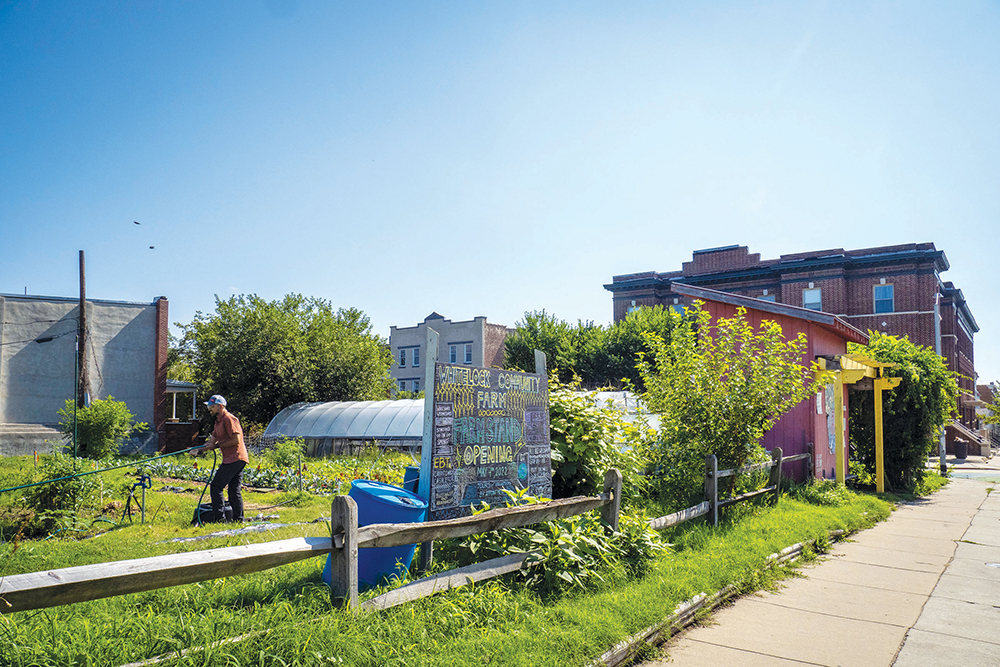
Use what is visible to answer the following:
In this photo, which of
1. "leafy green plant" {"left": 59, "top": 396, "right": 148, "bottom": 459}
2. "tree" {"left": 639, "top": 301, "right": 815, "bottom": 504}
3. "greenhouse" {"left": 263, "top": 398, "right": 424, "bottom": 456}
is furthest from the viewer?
"greenhouse" {"left": 263, "top": 398, "right": 424, "bottom": 456}

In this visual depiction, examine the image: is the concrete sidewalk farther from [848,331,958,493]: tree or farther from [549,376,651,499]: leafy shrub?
[848,331,958,493]: tree

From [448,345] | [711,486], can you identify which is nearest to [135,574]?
[711,486]

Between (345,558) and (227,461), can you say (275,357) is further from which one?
(345,558)

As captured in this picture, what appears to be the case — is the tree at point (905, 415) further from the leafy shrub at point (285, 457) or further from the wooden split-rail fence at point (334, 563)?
the leafy shrub at point (285, 457)

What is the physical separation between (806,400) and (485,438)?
10347mm

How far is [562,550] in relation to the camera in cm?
601

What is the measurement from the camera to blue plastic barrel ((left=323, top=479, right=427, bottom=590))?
17.2 feet

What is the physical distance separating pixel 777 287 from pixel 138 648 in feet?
143

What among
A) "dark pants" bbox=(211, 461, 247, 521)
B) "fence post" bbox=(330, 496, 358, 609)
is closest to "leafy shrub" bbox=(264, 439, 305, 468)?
"dark pants" bbox=(211, 461, 247, 521)

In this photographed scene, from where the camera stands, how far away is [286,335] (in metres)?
32.6

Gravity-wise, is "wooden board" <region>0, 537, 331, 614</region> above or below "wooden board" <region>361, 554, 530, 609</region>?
above

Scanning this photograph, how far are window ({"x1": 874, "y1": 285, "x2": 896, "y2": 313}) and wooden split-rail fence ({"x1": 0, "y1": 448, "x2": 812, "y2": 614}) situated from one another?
127 ft

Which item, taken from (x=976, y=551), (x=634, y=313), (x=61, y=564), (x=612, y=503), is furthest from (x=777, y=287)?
(x=61, y=564)

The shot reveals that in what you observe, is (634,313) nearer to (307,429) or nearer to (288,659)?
(307,429)
